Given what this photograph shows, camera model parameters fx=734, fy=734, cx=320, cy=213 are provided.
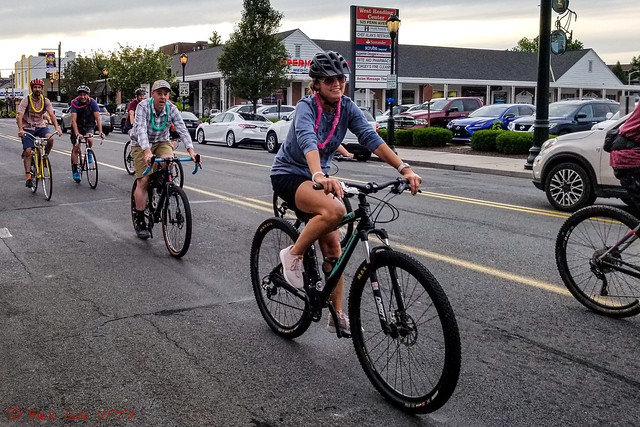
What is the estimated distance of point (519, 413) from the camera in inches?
149

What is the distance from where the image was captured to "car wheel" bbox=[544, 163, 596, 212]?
10883 millimetres

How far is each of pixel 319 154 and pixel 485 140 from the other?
64.3 feet

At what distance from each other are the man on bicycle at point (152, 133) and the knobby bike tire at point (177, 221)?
493 millimetres

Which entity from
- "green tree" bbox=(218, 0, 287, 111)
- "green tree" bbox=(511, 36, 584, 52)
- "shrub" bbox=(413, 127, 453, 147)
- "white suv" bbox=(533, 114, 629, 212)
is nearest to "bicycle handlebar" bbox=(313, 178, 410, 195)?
"white suv" bbox=(533, 114, 629, 212)

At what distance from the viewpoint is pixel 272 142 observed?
26.1m

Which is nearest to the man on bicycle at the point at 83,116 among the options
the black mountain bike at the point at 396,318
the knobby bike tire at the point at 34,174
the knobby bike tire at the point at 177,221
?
the knobby bike tire at the point at 34,174

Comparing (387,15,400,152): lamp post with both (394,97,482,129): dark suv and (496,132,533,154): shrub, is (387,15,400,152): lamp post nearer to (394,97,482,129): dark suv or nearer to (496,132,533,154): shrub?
(496,132,533,154): shrub

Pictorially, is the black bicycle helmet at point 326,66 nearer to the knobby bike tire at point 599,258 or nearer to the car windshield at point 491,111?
the knobby bike tire at point 599,258

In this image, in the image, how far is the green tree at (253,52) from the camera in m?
42.4

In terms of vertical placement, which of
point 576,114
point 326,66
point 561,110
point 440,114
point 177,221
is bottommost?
point 177,221

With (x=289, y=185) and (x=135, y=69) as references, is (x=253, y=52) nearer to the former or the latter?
(x=135, y=69)

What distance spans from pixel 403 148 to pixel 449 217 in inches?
660

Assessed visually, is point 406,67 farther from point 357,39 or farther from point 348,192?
point 348,192

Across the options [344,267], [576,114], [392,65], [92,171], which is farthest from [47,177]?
[576,114]
